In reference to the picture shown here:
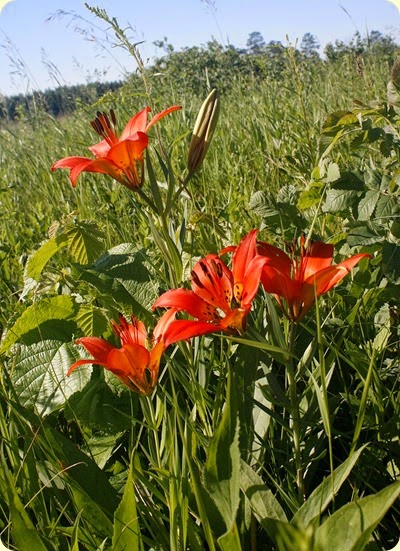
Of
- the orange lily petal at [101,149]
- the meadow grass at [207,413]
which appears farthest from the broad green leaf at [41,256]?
the orange lily petal at [101,149]

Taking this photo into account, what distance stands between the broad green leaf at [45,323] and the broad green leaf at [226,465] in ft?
1.56

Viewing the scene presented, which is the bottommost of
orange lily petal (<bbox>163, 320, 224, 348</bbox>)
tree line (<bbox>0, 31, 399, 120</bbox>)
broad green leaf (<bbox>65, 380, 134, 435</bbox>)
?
broad green leaf (<bbox>65, 380, 134, 435</bbox>)

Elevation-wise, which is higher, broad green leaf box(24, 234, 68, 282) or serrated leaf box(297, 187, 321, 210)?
broad green leaf box(24, 234, 68, 282)

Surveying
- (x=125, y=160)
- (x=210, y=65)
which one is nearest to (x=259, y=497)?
(x=125, y=160)

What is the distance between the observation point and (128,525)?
665 mm

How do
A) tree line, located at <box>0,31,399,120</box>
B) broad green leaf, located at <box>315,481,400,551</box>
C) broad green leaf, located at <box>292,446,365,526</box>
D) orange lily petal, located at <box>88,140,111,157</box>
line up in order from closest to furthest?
1. broad green leaf, located at <box>315,481,400,551</box>
2. broad green leaf, located at <box>292,446,365,526</box>
3. orange lily petal, located at <box>88,140,111,157</box>
4. tree line, located at <box>0,31,399,120</box>

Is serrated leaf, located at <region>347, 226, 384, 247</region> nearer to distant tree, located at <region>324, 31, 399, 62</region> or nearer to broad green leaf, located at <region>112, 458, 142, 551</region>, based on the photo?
broad green leaf, located at <region>112, 458, 142, 551</region>

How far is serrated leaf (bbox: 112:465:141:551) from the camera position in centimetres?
66

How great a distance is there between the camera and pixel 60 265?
1.59m

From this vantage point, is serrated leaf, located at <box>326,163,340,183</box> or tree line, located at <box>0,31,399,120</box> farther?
tree line, located at <box>0,31,399,120</box>

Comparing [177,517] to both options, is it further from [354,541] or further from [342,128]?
Result: [342,128]

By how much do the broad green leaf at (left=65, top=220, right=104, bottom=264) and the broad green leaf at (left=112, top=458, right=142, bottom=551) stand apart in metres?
0.58

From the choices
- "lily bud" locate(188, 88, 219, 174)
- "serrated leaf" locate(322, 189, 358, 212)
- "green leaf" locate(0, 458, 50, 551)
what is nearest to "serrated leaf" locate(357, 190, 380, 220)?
"serrated leaf" locate(322, 189, 358, 212)

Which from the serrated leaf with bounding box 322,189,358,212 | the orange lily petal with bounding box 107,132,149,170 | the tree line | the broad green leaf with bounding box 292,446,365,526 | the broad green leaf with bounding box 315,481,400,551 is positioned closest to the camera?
the broad green leaf with bounding box 315,481,400,551
